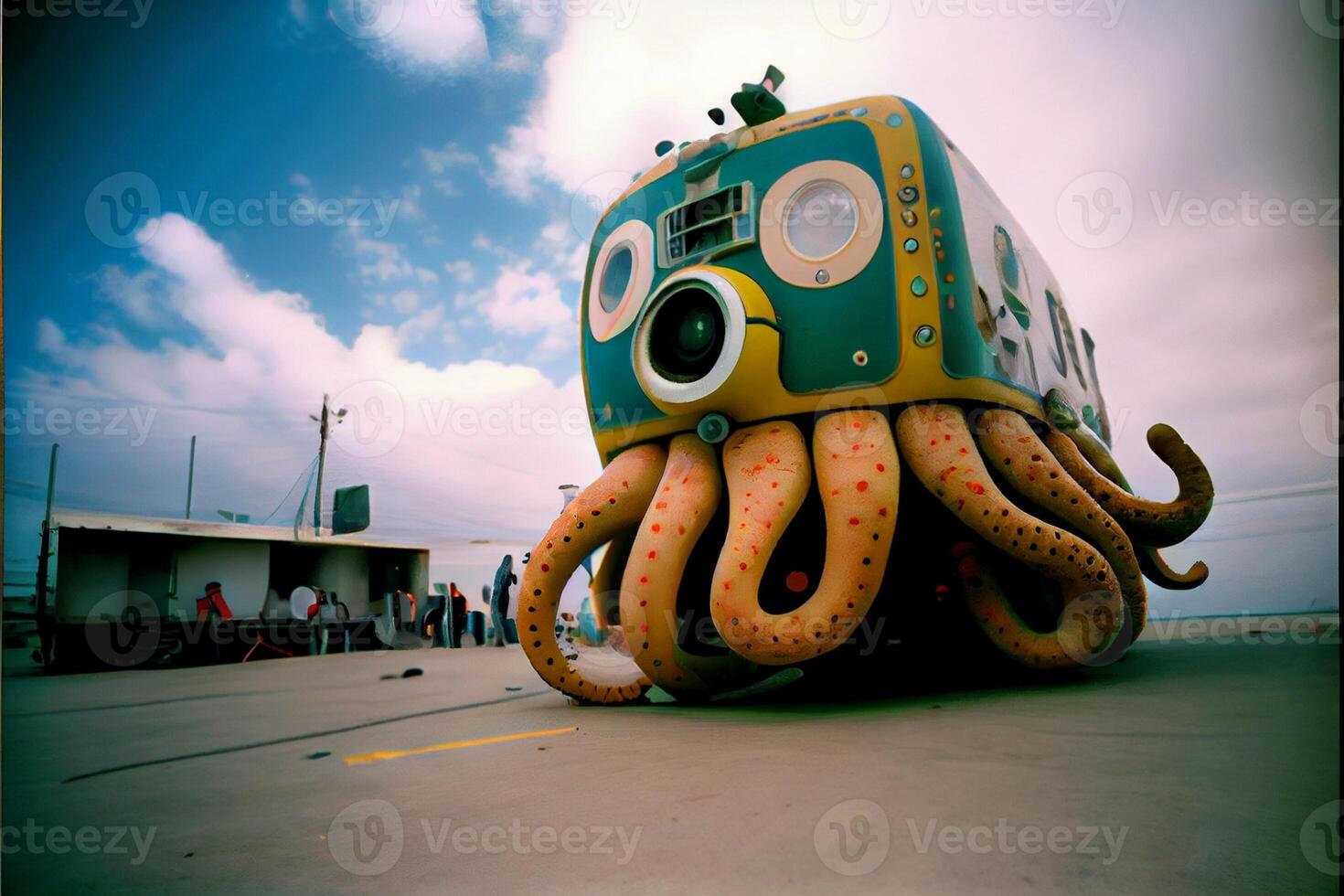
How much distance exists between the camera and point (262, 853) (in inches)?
79.0

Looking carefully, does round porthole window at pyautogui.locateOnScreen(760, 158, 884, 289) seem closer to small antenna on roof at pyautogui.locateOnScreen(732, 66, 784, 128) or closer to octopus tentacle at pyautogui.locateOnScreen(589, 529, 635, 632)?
small antenna on roof at pyautogui.locateOnScreen(732, 66, 784, 128)

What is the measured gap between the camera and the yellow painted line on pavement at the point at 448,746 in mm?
3289

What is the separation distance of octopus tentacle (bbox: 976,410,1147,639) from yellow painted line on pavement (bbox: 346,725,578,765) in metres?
3.22

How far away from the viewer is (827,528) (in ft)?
14.2

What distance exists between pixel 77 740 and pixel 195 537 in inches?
341

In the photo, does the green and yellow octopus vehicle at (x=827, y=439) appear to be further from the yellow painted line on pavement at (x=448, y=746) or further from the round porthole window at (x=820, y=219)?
A: the yellow painted line on pavement at (x=448, y=746)

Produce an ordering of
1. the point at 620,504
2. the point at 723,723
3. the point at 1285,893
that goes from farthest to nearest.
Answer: the point at 620,504 → the point at 723,723 → the point at 1285,893

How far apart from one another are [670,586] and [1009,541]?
206cm

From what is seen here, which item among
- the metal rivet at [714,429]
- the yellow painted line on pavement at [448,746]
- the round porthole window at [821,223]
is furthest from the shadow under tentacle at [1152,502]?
the yellow painted line on pavement at [448,746]

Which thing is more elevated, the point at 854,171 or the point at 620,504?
the point at 854,171

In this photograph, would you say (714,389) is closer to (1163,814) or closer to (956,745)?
(956,745)

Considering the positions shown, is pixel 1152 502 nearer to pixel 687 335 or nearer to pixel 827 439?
pixel 827 439

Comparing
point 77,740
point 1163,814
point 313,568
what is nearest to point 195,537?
point 313,568

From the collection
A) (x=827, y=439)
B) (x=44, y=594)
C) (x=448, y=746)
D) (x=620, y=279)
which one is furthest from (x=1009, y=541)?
(x=44, y=594)
